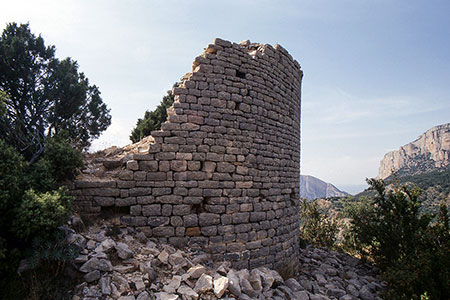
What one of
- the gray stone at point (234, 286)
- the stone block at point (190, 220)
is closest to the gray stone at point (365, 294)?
the gray stone at point (234, 286)

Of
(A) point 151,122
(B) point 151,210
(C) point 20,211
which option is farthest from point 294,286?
(A) point 151,122

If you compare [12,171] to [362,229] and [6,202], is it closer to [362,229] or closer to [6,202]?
[6,202]

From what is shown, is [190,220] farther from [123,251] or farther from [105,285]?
[105,285]

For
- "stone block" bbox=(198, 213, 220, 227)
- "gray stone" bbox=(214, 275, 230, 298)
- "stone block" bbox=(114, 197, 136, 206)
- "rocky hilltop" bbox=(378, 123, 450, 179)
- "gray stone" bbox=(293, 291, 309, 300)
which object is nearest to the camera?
"gray stone" bbox=(214, 275, 230, 298)

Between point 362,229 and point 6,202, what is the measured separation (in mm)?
8688

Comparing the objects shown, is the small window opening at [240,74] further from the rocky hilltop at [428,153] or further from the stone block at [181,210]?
the rocky hilltop at [428,153]

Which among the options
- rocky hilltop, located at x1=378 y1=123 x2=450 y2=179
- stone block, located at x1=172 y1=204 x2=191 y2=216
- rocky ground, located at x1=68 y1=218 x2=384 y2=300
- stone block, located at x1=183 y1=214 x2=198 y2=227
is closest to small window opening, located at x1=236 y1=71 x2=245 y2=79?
stone block, located at x1=172 y1=204 x2=191 y2=216

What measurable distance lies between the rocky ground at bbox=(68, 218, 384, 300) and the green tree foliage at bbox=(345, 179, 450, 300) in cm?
141

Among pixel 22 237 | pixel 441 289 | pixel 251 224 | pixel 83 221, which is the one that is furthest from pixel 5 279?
pixel 441 289

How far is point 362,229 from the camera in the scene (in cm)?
779

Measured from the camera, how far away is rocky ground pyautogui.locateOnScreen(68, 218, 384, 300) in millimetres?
3201

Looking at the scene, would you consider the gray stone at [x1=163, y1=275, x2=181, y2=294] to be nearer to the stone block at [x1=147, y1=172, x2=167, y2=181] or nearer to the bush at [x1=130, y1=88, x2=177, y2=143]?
the stone block at [x1=147, y1=172, x2=167, y2=181]

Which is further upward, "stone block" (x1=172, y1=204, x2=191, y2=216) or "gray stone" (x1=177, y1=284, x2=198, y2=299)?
"stone block" (x1=172, y1=204, x2=191, y2=216)

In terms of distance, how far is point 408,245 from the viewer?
21.7 feet
